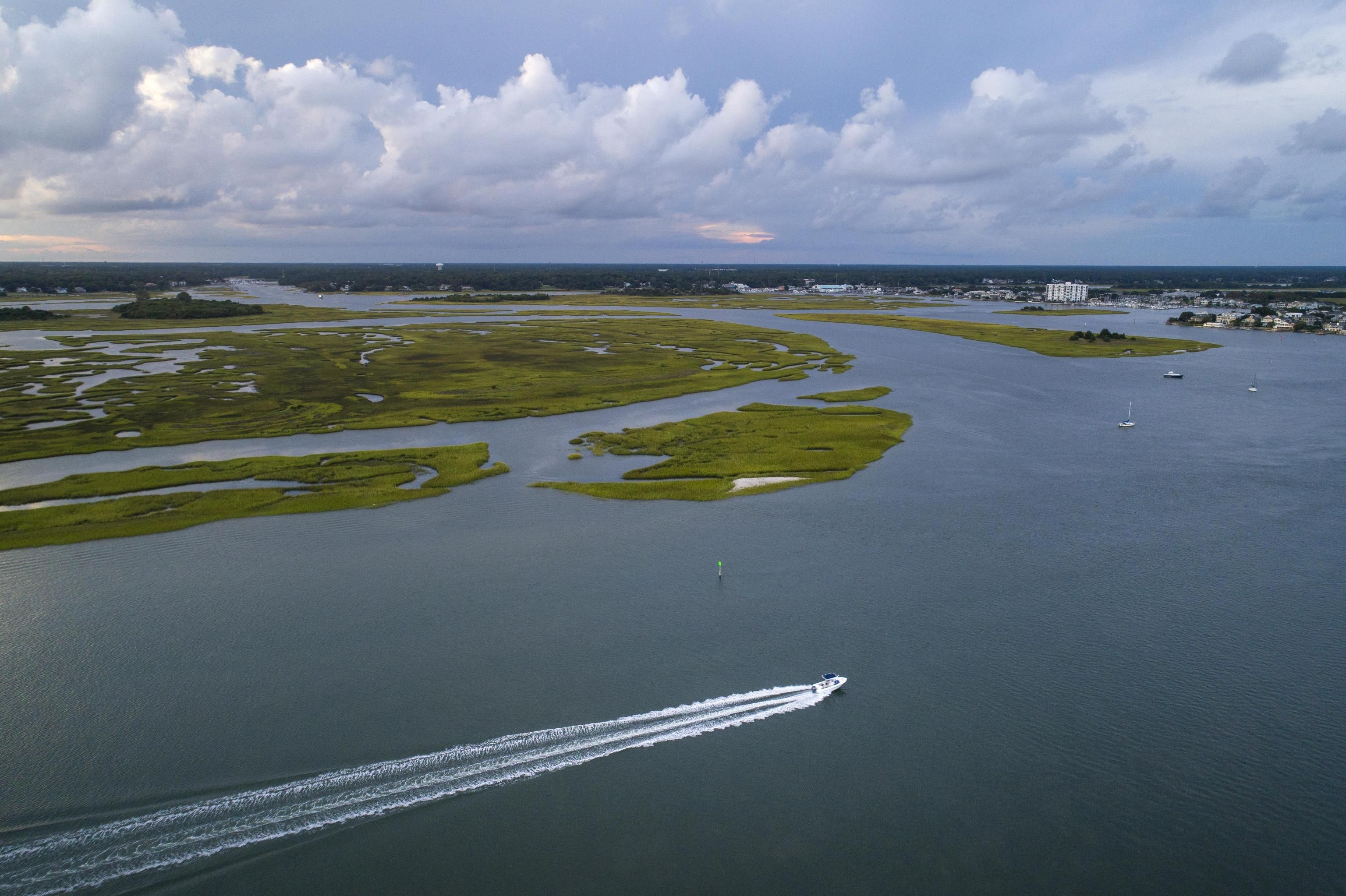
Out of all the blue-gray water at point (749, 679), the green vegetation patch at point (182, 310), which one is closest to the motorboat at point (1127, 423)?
the blue-gray water at point (749, 679)

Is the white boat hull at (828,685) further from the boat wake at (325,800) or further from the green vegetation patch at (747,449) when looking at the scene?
the green vegetation patch at (747,449)

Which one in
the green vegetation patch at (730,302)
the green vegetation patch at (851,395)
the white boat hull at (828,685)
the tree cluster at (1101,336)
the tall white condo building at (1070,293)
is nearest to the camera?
the white boat hull at (828,685)

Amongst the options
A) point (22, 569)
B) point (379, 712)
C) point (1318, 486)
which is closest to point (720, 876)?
point (379, 712)

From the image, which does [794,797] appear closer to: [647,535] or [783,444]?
[647,535]

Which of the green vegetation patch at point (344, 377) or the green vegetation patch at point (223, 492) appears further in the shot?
the green vegetation patch at point (344, 377)

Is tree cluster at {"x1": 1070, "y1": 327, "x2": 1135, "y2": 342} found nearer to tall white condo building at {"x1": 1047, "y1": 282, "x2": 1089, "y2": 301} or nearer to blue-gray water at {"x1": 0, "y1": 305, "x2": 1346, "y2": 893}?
blue-gray water at {"x1": 0, "y1": 305, "x2": 1346, "y2": 893}

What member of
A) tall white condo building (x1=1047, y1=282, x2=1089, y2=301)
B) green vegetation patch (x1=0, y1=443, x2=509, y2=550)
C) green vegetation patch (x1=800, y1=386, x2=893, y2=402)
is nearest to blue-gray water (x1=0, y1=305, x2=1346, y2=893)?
green vegetation patch (x1=0, y1=443, x2=509, y2=550)
